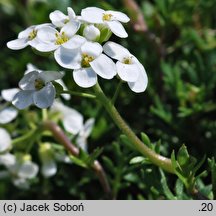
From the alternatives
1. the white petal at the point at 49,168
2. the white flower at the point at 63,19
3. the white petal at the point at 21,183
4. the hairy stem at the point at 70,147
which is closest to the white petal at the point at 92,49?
the white flower at the point at 63,19

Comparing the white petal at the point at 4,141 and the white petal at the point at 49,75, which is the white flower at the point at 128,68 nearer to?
the white petal at the point at 49,75

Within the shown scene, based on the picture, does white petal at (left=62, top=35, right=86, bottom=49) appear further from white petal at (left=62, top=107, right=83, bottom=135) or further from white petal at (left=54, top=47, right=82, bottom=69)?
white petal at (left=62, top=107, right=83, bottom=135)

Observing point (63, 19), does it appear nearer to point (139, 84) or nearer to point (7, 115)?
point (139, 84)

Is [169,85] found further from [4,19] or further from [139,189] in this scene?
[4,19]

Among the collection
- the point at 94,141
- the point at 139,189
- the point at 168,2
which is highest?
the point at 168,2

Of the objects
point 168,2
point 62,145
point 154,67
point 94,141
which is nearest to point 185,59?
point 154,67
